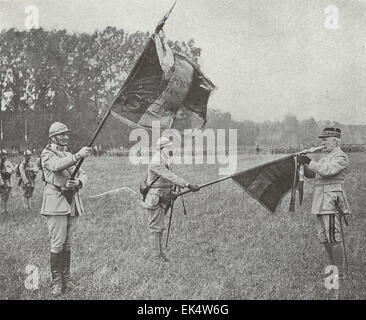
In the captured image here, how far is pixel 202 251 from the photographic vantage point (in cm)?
677

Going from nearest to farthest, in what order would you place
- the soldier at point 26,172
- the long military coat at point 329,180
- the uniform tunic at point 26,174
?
the long military coat at point 329,180
the soldier at point 26,172
the uniform tunic at point 26,174

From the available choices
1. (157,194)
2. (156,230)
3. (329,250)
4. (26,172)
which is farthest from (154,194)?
(26,172)

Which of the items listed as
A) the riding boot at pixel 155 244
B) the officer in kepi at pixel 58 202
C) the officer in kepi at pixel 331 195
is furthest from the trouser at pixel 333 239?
the officer in kepi at pixel 58 202

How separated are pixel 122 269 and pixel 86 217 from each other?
2506 millimetres

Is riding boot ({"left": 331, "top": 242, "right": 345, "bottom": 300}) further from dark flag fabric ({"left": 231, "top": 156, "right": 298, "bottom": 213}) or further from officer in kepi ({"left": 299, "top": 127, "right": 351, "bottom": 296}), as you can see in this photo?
dark flag fabric ({"left": 231, "top": 156, "right": 298, "bottom": 213})

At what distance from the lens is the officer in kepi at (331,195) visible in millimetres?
5912

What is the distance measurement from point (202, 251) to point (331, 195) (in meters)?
2.10

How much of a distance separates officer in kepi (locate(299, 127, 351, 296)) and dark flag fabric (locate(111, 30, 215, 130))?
171cm

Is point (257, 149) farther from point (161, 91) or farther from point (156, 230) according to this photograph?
point (161, 91)

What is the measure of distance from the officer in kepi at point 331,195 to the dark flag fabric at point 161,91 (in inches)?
67.3

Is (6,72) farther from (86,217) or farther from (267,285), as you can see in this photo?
(267,285)

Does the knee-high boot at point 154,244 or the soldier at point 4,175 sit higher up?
the soldier at point 4,175

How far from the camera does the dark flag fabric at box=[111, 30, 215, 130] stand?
17.6 feet

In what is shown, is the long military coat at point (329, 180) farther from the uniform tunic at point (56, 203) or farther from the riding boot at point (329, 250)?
the uniform tunic at point (56, 203)
